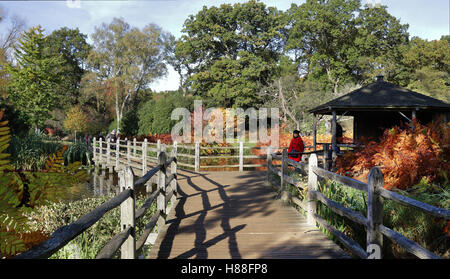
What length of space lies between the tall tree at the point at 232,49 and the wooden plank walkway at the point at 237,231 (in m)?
24.2

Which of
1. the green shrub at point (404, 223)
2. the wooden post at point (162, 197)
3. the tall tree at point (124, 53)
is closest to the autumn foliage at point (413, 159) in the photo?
the green shrub at point (404, 223)

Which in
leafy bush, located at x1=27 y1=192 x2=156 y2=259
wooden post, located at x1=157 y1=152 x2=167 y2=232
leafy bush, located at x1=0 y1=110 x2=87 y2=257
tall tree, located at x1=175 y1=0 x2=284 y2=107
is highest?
tall tree, located at x1=175 y1=0 x2=284 y2=107

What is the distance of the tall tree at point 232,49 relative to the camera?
32.3 meters

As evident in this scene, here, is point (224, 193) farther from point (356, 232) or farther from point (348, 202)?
point (356, 232)

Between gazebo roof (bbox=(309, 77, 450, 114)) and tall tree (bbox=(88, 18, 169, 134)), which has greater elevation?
tall tree (bbox=(88, 18, 169, 134))

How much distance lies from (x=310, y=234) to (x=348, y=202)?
124 centimetres

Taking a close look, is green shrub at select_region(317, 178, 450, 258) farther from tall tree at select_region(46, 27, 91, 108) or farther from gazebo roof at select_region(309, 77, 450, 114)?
tall tree at select_region(46, 27, 91, 108)

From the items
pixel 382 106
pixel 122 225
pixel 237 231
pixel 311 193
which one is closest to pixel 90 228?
pixel 237 231

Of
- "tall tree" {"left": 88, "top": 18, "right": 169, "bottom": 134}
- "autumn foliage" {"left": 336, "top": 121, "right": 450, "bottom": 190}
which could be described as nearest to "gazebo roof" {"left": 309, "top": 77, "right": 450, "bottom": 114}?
"autumn foliage" {"left": 336, "top": 121, "right": 450, "bottom": 190}

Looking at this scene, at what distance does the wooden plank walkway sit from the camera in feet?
14.7

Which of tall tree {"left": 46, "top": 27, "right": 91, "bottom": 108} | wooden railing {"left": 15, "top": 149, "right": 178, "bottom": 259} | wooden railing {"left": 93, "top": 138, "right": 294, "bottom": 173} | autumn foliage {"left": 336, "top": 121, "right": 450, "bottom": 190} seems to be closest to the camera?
wooden railing {"left": 15, "top": 149, "right": 178, "bottom": 259}

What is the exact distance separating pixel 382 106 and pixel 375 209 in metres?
9.85
